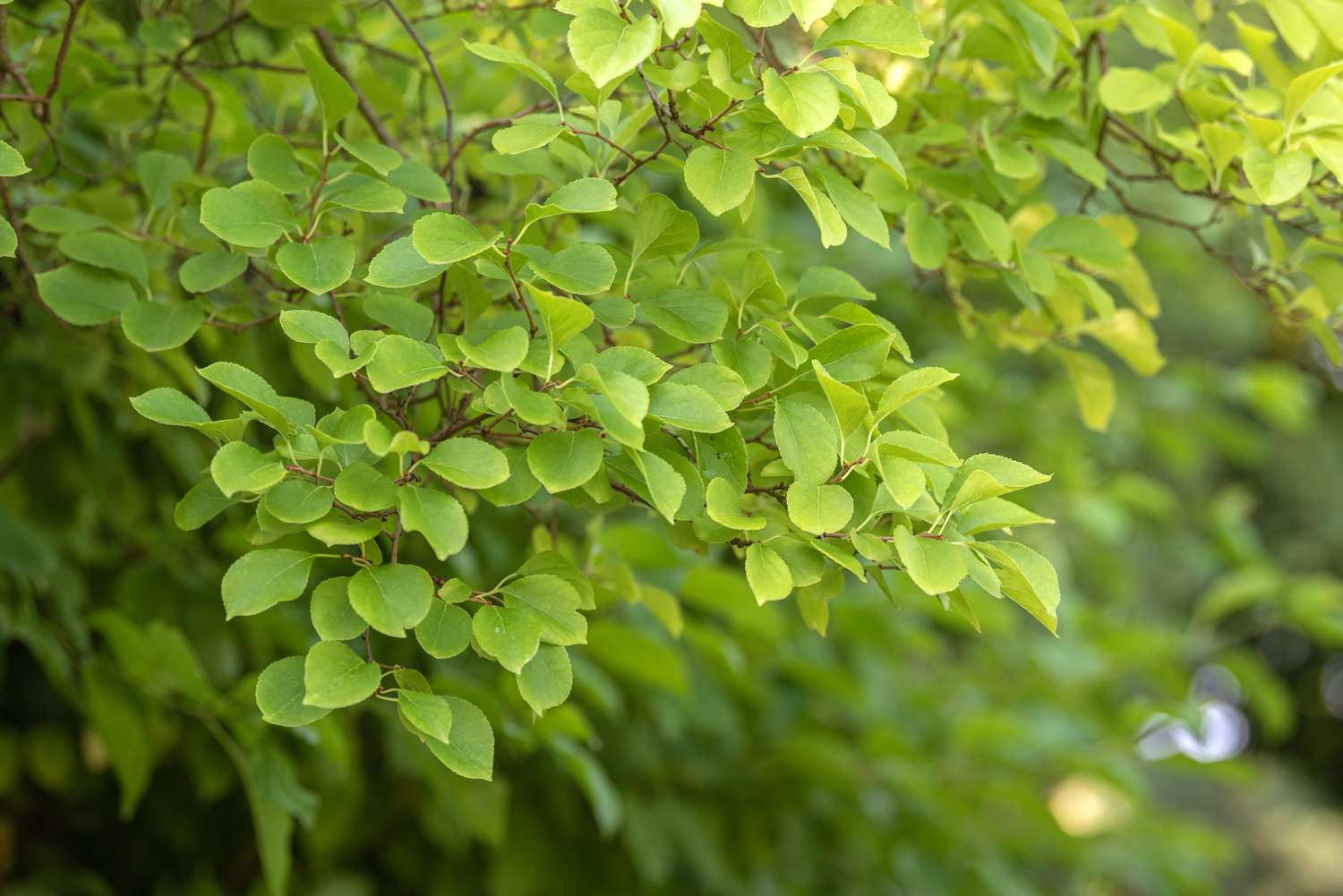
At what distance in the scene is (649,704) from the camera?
166 cm

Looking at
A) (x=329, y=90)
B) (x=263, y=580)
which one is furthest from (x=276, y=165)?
(x=263, y=580)

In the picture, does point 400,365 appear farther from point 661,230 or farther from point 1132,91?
point 1132,91

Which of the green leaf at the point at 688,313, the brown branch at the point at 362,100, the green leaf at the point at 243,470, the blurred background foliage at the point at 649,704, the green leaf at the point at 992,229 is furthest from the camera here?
the blurred background foliage at the point at 649,704

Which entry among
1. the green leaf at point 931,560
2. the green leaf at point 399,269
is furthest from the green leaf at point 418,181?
the green leaf at point 931,560

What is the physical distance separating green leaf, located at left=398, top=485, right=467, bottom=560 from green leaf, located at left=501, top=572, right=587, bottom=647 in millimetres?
49

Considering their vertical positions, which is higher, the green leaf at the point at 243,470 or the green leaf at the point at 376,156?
the green leaf at the point at 376,156

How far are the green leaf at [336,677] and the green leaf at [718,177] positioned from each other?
0.85 feet

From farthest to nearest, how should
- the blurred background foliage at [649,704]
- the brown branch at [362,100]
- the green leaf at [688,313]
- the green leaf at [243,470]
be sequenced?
the blurred background foliage at [649,704], the brown branch at [362,100], the green leaf at [688,313], the green leaf at [243,470]

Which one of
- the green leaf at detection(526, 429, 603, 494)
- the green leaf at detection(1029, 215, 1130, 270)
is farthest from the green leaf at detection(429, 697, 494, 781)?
the green leaf at detection(1029, 215, 1130, 270)

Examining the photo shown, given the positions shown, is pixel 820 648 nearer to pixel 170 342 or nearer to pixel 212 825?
pixel 212 825

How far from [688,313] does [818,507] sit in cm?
14

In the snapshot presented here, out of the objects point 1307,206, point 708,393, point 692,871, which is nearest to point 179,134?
point 708,393

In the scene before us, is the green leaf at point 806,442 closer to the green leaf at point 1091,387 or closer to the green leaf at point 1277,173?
the green leaf at point 1277,173

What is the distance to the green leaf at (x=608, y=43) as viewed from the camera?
53 centimetres
